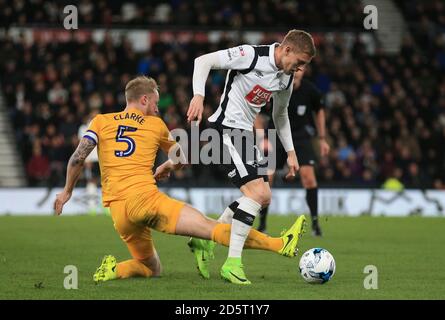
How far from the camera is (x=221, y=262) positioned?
9664 millimetres

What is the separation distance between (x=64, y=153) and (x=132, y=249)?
12.3m

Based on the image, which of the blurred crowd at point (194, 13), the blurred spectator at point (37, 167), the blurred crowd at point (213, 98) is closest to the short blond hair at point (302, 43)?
the blurred crowd at point (213, 98)

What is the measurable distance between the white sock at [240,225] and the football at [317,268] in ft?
1.77

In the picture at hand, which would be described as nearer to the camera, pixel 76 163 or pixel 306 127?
pixel 76 163

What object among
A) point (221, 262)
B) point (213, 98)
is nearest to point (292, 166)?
point (221, 262)

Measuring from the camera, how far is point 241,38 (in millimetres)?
24188

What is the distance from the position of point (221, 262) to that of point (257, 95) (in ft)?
7.17

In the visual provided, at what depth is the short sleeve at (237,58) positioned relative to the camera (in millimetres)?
7988

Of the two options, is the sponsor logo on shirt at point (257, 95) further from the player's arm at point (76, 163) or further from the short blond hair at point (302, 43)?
the player's arm at point (76, 163)

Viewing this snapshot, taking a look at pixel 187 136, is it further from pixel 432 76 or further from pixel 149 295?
pixel 149 295

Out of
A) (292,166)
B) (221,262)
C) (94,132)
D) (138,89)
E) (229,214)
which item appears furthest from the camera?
(221,262)

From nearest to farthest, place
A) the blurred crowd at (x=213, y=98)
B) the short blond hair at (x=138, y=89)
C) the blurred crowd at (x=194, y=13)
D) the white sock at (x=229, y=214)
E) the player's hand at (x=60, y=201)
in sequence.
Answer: the player's hand at (x=60, y=201) < the short blond hair at (x=138, y=89) < the white sock at (x=229, y=214) < the blurred crowd at (x=213, y=98) < the blurred crowd at (x=194, y=13)

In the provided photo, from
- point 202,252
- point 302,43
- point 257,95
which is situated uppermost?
point 302,43

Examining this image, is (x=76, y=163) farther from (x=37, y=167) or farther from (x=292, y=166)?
(x=37, y=167)
